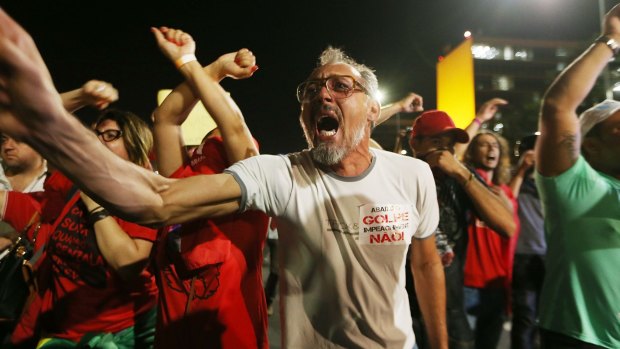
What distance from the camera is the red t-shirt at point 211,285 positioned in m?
2.24

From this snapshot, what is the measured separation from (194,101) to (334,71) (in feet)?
2.73

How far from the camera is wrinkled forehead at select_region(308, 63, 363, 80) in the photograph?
2.50 metres

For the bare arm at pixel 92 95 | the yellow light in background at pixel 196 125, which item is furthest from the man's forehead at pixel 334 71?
the bare arm at pixel 92 95

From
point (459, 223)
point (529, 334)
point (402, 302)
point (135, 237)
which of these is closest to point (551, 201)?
point (402, 302)

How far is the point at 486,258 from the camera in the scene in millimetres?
4512

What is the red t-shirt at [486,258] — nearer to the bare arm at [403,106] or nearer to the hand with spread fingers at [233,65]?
the bare arm at [403,106]

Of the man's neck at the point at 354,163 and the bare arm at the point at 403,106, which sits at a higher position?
the bare arm at the point at 403,106

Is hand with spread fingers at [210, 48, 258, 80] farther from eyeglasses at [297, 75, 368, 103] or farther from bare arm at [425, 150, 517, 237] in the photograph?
bare arm at [425, 150, 517, 237]

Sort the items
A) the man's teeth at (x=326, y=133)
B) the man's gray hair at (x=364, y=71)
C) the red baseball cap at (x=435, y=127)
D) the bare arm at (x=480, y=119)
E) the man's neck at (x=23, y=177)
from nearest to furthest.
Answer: the man's teeth at (x=326, y=133) < the man's gray hair at (x=364, y=71) < the red baseball cap at (x=435, y=127) < the man's neck at (x=23, y=177) < the bare arm at (x=480, y=119)

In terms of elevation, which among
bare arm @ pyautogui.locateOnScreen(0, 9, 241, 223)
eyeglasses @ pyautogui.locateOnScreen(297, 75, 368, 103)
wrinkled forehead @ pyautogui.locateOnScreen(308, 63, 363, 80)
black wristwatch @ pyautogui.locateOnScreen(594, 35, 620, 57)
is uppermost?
black wristwatch @ pyautogui.locateOnScreen(594, 35, 620, 57)

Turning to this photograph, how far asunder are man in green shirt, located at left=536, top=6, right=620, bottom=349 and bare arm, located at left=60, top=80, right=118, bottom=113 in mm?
2855

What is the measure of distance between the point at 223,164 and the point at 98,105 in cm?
141

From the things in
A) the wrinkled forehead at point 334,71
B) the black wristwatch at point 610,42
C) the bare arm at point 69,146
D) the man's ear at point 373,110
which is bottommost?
the bare arm at point 69,146

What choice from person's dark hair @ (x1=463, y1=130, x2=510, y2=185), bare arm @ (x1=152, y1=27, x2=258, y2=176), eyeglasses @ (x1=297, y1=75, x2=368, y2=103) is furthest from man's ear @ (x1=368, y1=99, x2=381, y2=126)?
person's dark hair @ (x1=463, y1=130, x2=510, y2=185)
